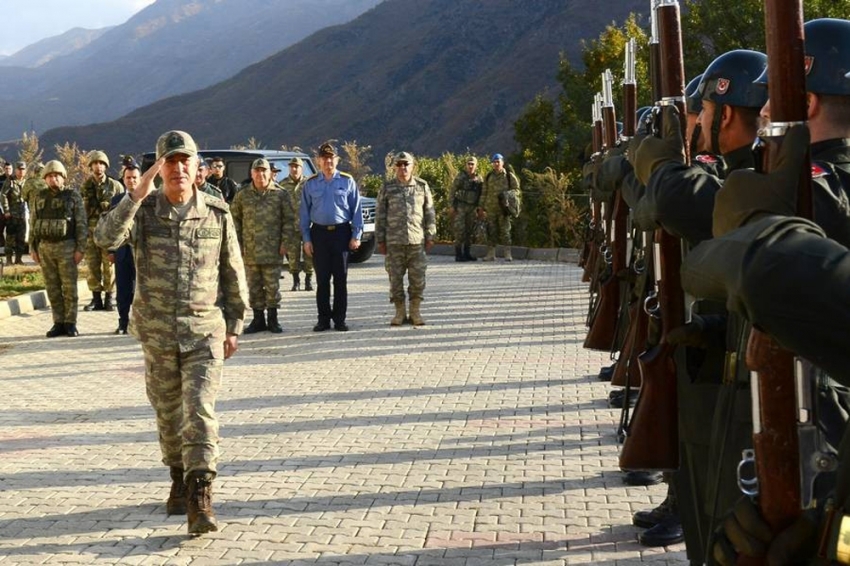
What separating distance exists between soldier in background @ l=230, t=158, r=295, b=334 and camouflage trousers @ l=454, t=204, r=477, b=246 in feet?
33.2

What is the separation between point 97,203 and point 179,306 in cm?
1035

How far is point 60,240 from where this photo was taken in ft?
46.9

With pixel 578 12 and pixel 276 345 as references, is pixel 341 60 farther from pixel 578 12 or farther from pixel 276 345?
pixel 276 345

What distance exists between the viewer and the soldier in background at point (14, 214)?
78.2 feet

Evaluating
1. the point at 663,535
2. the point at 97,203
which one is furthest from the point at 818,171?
the point at 97,203

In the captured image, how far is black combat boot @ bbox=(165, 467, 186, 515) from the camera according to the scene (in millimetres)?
6547

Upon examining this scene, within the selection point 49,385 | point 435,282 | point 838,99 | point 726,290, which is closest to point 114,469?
point 49,385

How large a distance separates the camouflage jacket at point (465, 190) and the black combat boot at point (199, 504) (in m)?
18.8

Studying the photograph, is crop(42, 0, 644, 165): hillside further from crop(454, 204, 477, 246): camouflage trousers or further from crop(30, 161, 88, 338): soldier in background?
crop(30, 161, 88, 338): soldier in background

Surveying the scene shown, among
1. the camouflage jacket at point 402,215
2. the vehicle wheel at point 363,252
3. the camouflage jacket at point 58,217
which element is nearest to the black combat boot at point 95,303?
the camouflage jacket at point 58,217

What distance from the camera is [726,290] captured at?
205cm

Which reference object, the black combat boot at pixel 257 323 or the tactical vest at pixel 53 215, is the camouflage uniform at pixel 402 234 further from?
the tactical vest at pixel 53 215

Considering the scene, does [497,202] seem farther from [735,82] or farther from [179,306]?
[735,82]

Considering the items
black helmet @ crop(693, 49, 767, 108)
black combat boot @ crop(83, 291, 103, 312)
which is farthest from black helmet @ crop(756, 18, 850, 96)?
black combat boot @ crop(83, 291, 103, 312)
